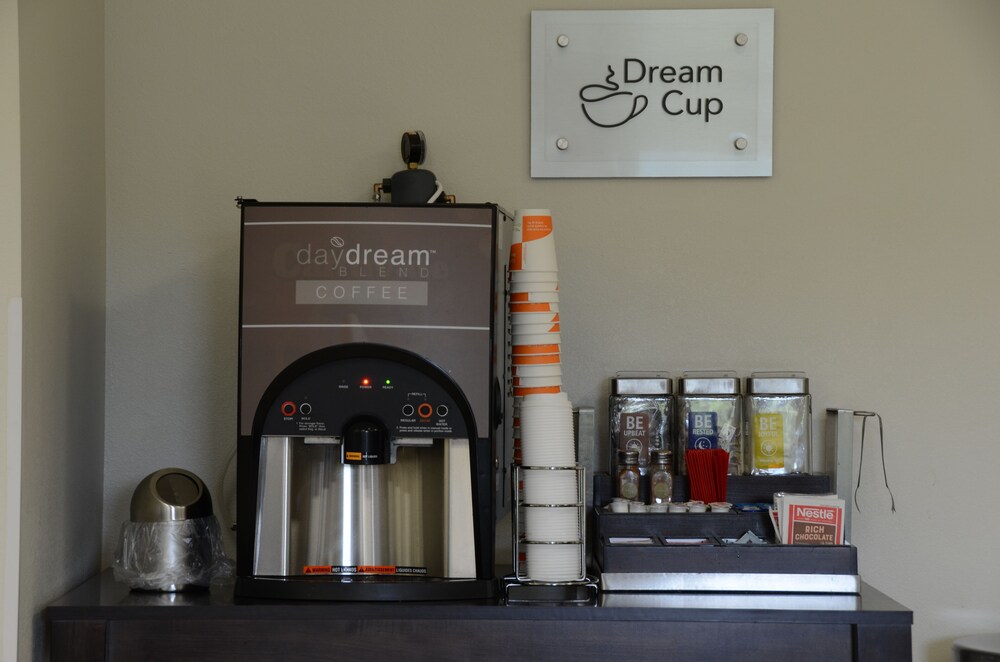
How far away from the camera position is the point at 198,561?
1670 mm

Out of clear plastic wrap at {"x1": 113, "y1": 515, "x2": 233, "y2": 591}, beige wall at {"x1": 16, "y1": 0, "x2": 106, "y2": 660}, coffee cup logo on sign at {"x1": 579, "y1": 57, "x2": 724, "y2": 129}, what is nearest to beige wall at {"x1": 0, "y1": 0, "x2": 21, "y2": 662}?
beige wall at {"x1": 16, "y1": 0, "x2": 106, "y2": 660}

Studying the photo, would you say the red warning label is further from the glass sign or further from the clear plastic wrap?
the glass sign

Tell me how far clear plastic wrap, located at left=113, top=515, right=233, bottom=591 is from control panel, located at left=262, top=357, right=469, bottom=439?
269mm

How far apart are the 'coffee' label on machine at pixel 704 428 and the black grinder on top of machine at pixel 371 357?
46 centimetres

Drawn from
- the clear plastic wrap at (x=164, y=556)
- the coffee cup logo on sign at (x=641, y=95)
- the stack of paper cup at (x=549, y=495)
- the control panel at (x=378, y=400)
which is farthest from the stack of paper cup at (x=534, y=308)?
the clear plastic wrap at (x=164, y=556)

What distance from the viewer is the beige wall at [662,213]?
1.96 meters

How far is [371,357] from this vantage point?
1.59m

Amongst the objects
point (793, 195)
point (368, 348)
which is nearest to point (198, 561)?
point (368, 348)

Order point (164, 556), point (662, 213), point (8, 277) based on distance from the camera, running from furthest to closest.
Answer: point (662, 213) < point (164, 556) < point (8, 277)

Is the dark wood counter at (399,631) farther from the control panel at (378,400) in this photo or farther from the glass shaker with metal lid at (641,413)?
the glass shaker with metal lid at (641,413)

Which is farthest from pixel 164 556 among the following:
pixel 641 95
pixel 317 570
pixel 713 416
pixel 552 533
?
pixel 641 95

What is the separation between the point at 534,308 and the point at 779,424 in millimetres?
549

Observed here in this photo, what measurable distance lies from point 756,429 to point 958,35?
0.86 metres

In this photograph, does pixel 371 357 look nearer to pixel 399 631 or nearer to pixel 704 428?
pixel 399 631
